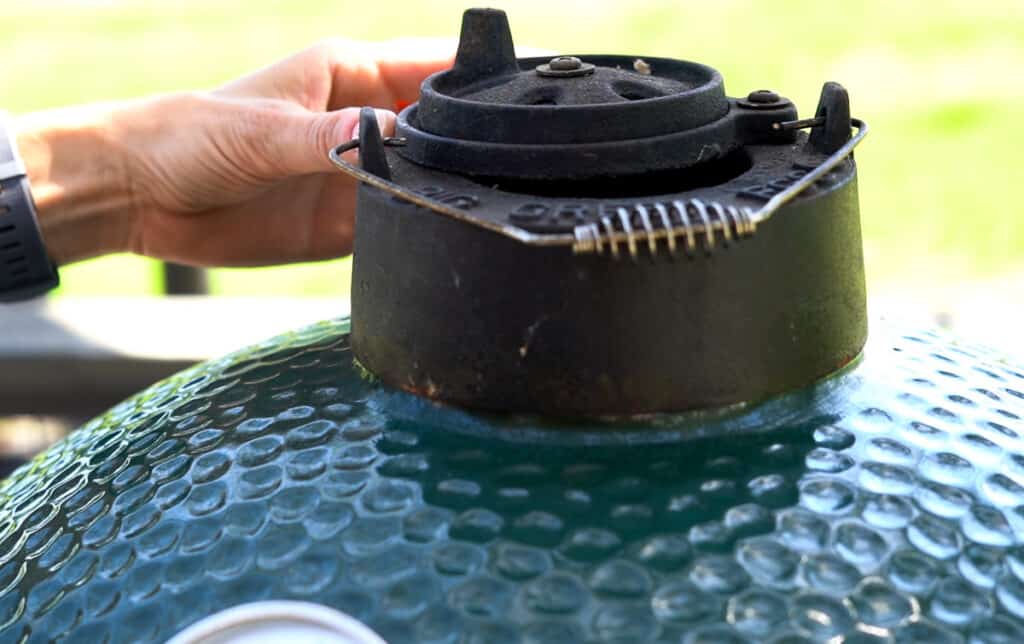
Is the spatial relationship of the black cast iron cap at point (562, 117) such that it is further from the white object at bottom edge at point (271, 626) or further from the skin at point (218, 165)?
the skin at point (218, 165)

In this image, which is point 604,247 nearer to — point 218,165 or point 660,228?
point 660,228

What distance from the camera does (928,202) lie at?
4.99m

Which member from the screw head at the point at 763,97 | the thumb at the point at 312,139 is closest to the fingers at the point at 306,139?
the thumb at the point at 312,139

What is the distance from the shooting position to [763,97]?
3.52ft

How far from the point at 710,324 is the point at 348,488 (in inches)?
11.3

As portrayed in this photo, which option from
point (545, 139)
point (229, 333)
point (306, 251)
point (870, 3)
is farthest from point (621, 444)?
point (870, 3)

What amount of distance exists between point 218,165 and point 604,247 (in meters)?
1.06

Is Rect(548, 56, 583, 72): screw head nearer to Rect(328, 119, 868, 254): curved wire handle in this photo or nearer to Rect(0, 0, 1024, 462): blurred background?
Rect(328, 119, 868, 254): curved wire handle

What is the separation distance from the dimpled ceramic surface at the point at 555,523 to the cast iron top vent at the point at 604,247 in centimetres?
3

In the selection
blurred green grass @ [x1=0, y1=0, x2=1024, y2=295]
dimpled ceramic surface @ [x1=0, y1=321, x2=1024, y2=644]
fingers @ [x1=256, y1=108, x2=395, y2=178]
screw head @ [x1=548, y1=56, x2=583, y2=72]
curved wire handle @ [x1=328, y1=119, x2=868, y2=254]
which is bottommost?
blurred green grass @ [x1=0, y1=0, x2=1024, y2=295]

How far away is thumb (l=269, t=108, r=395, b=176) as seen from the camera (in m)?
1.53

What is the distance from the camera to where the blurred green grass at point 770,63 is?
4840mm

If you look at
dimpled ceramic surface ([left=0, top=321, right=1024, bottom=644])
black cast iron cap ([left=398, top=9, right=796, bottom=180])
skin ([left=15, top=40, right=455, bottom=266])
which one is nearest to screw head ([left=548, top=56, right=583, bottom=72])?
black cast iron cap ([left=398, top=9, right=796, bottom=180])

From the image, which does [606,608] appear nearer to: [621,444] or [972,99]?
[621,444]
